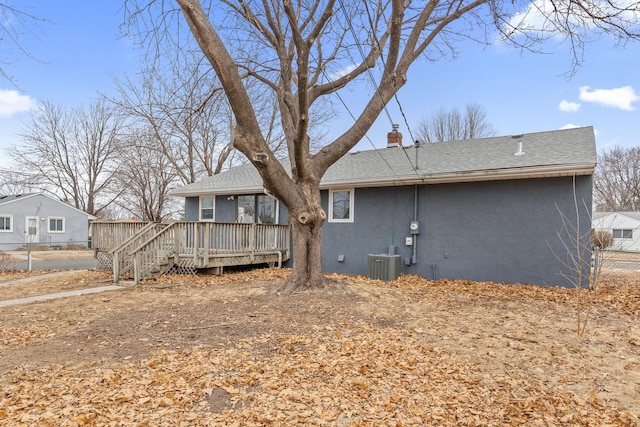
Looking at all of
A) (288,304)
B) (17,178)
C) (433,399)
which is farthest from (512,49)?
(17,178)

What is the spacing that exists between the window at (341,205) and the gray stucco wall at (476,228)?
0.24m

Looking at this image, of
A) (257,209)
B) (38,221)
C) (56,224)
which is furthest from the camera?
(56,224)

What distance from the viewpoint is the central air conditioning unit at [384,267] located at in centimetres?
913

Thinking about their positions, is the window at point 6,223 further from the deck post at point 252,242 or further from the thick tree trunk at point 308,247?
the thick tree trunk at point 308,247

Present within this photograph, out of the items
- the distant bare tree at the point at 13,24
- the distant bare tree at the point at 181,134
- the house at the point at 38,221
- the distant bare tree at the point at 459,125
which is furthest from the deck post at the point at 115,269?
the distant bare tree at the point at 459,125

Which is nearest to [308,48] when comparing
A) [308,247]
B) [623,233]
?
[308,247]

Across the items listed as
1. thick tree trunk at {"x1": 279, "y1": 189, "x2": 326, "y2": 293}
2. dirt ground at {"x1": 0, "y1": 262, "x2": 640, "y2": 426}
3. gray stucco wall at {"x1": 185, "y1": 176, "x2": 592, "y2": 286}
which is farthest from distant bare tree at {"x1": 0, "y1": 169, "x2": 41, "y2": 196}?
thick tree trunk at {"x1": 279, "y1": 189, "x2": 326, "y2": 293}

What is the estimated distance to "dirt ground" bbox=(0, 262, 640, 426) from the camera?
109 inches

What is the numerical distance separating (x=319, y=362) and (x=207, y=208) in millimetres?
11214

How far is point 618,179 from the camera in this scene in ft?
121

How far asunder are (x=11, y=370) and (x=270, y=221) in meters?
9.15

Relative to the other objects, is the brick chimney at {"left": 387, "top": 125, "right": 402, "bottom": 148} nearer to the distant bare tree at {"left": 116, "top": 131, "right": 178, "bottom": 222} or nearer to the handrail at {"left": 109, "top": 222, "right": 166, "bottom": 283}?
the handrail at {"left": 109, "top": 222, "right": 166, "bottom": 283}

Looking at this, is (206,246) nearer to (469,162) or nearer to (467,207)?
(467,207)

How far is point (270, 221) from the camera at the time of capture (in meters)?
12.5
